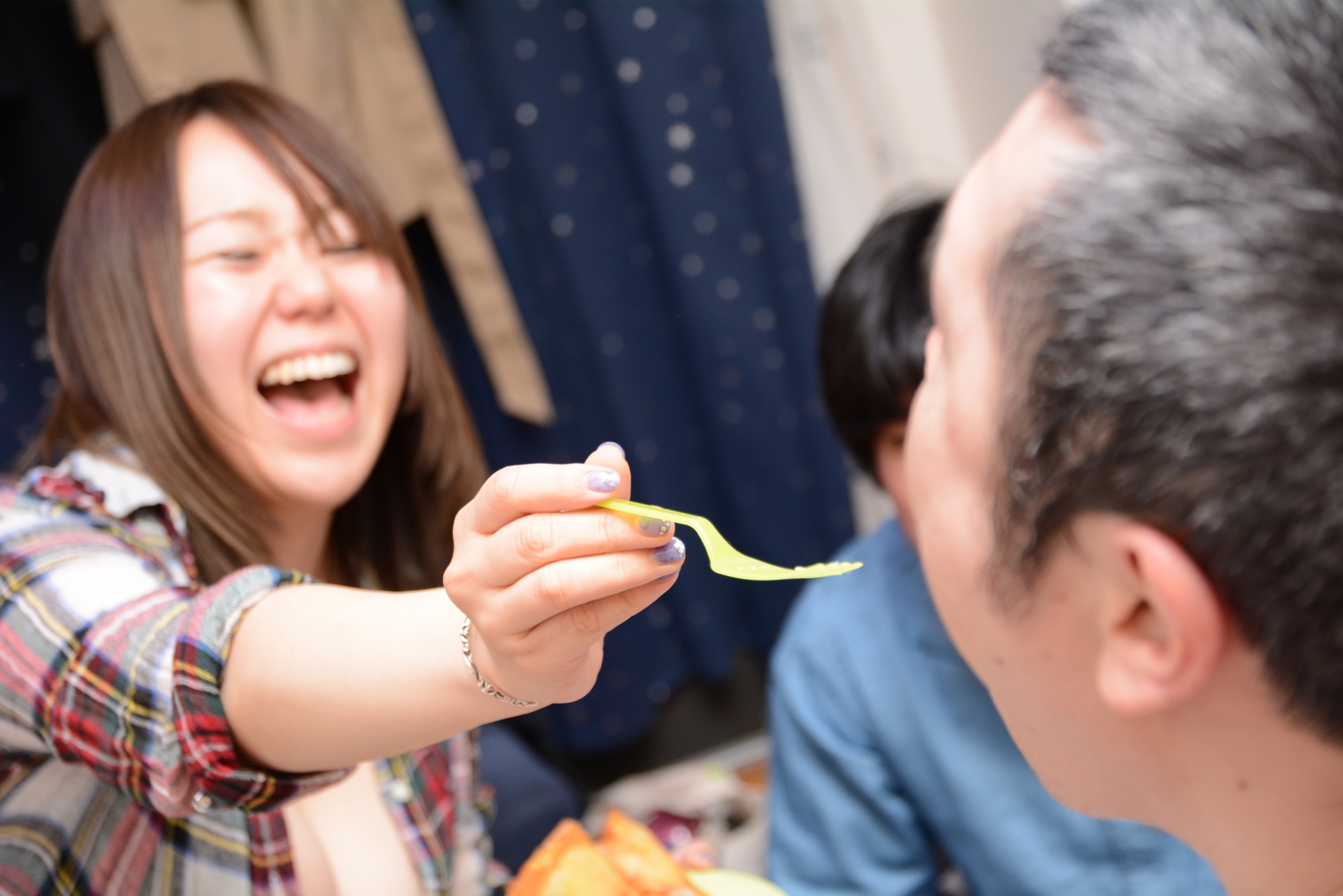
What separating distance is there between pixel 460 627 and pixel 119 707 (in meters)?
0.25

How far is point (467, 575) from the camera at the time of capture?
1.59 ft

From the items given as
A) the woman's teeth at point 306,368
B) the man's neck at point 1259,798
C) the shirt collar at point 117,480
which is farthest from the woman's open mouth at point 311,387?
the man's neck at point 1259,798

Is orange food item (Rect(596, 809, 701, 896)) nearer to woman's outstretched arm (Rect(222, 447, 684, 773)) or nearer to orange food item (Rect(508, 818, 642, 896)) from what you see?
orange food item (Rect(508, 818, 642, 896))

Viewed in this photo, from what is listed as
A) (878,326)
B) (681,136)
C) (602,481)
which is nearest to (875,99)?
(681,136)

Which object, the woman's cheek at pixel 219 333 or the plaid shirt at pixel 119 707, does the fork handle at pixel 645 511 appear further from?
the woman's cheek at pixel 219 333

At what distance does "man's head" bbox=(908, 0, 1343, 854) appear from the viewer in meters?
0.42

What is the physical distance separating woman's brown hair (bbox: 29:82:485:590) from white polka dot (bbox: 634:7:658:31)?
2.88 feet

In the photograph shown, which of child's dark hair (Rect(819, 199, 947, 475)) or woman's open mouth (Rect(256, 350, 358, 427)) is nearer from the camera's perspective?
woman's open mouth (Rect(256, 350, 358, 427))

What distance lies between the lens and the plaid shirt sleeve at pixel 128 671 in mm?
568

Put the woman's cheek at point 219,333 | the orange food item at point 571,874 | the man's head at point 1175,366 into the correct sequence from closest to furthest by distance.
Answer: the man's head at point 1175,366 < the orange food item at point 571,874 < the woman's cheek at point 219,333

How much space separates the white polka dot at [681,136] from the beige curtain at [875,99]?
22 cm

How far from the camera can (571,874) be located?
2.21 ft

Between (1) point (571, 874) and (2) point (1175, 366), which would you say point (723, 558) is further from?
(1) point (571, 874)

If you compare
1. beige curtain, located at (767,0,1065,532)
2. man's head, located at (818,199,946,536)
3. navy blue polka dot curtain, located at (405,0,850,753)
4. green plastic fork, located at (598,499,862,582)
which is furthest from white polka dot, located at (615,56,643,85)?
green plastic fork, located at (598,499,862,582)
